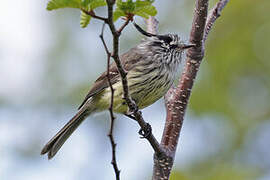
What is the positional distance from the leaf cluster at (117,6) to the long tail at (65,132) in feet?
7.53

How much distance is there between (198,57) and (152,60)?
92 centimetres

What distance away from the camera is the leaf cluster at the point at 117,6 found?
267cm

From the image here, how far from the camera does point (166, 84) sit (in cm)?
486

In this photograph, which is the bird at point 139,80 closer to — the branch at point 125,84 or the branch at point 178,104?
the branch at point 178,104

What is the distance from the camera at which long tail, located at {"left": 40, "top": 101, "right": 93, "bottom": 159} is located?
4867mm

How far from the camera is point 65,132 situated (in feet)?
17.0

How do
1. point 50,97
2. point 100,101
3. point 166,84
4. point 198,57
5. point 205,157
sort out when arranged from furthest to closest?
point 50,97
point 205,157
point 100,101
point 166,84
point 198,57

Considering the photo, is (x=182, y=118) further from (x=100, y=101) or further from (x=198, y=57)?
(x=100, y=101)

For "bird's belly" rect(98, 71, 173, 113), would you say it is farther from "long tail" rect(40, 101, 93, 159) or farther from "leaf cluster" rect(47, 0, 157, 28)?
"leaf cluster" rect(47, 0, 157, 28)

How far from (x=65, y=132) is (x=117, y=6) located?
256 cm

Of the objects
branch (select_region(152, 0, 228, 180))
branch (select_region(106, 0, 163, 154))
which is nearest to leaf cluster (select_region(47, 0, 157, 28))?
branch (select_region(106, 0, 163, 154))

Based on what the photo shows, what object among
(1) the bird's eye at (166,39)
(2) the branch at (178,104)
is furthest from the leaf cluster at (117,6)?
(1) the bird's eye at (166,39)

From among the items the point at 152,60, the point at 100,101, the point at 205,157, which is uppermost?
the point at 152,60

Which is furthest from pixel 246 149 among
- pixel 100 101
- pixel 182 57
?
pixel 100 101
